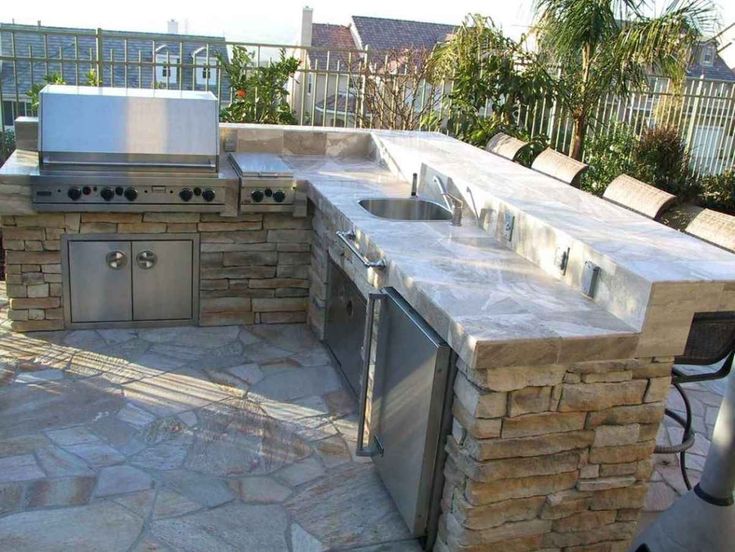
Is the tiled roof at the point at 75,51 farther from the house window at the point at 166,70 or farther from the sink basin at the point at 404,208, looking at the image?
the sink basin at the point at 404,208

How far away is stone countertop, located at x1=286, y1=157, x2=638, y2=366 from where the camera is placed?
253 cm

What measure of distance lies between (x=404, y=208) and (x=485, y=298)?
1.67 m

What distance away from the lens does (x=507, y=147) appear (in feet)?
19.1

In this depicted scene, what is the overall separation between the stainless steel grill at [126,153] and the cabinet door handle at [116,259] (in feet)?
1.07

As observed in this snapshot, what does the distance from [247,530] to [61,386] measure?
5.27ft

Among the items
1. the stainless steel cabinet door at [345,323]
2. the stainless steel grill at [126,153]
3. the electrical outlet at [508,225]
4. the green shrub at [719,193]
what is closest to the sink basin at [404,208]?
the stainless steel cabinet door at [345,323]

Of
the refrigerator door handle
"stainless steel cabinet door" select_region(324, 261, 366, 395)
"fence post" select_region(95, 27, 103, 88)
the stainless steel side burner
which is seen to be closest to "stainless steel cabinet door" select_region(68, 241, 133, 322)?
the stainless steel side burner

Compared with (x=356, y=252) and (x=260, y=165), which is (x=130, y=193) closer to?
(x=260, y=165)

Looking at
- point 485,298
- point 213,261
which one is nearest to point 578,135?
point 213,261

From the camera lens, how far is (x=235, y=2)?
1195cm

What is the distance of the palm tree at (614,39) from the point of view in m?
7.50

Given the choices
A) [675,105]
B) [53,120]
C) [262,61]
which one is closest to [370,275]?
[53,120]

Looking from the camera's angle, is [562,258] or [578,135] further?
[578,135]

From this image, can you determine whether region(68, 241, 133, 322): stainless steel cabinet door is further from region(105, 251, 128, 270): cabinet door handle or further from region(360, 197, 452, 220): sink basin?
region(360, 197, 452, 220): sink basin
